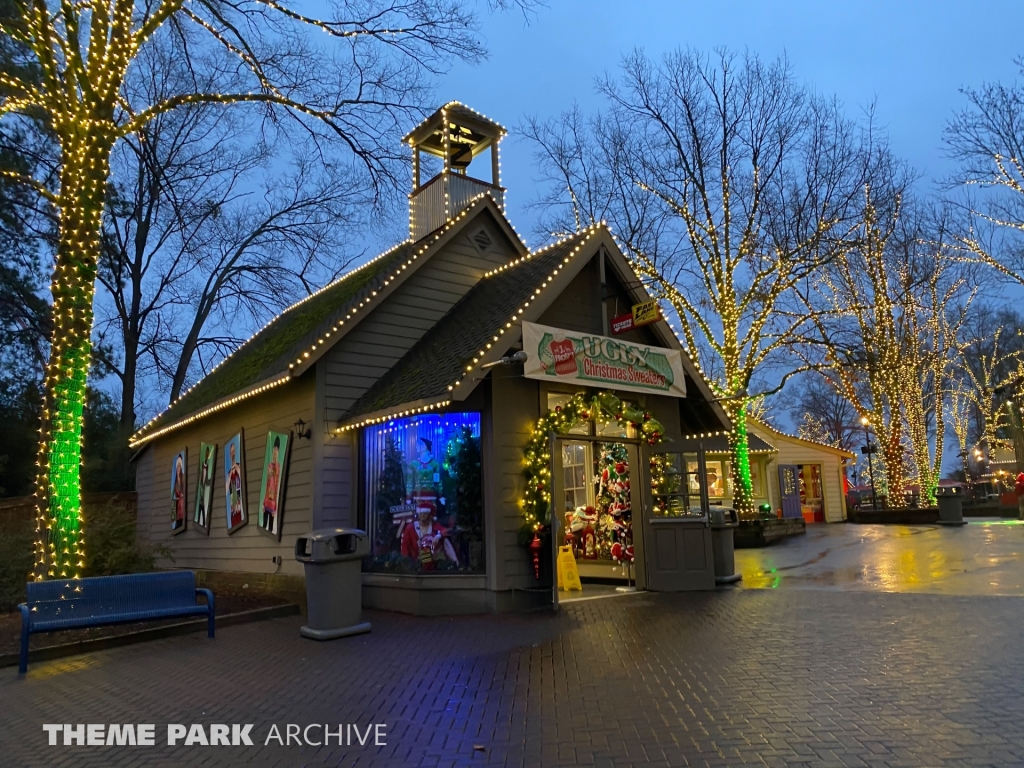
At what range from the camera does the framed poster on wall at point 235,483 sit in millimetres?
13781

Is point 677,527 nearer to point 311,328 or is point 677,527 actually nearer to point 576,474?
point 576,474

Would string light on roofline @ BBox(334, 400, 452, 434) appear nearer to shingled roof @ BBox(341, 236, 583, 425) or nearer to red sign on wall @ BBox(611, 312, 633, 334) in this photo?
shingled roof @ BBox(341, 236, 583, 425)

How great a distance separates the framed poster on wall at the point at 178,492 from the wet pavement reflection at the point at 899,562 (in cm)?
1233

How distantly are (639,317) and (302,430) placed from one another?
5756 millimetres

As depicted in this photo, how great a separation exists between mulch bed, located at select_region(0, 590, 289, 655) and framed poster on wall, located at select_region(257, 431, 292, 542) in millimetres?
1210

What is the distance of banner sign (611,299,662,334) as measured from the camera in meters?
10.9

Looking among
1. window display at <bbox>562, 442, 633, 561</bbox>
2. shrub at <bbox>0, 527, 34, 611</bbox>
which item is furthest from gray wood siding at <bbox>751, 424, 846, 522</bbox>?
shrub at <bbox>0, 527, 34, 611</bbox>

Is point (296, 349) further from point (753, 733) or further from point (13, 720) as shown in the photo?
point (753, 733)

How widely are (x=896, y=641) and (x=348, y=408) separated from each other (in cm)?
834

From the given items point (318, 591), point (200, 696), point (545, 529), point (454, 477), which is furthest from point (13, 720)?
point (545, 529)

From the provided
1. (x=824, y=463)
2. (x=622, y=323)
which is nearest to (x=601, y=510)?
(x=622, y=323)

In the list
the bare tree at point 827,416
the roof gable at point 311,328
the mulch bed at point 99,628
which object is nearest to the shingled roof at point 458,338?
the roof gable at point 311,328

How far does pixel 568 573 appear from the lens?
1188 cm

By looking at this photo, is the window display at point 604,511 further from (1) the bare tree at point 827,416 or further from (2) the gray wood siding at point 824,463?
(1) the bare tree at point 827,416
